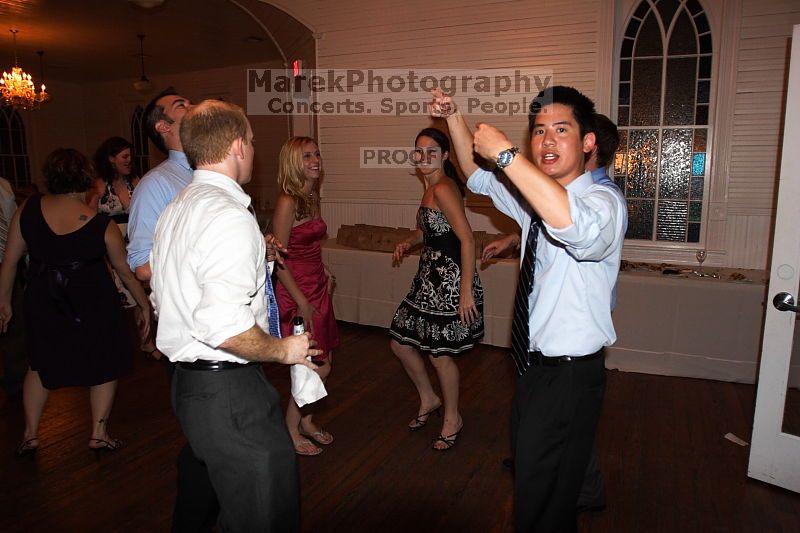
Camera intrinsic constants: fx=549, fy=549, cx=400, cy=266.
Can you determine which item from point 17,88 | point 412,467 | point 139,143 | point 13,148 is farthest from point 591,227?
point 13,148

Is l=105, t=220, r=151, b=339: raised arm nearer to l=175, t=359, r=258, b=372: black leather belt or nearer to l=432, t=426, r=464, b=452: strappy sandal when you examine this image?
l=175, t=359, r=258, b=372: black leather belt

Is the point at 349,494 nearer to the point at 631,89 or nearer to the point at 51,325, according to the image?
the point at 51,325

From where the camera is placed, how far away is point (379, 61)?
6.72 metres

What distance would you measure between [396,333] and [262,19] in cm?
595

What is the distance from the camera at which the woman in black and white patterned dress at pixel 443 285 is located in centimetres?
303

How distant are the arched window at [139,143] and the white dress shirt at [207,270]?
1269cm

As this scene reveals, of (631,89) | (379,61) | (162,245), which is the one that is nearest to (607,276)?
(162,245)

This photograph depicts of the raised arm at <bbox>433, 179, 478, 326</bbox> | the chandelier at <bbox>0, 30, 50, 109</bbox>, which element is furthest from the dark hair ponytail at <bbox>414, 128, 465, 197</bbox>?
the chandelier at <bbox>0, 30, 50, 109</bbox>

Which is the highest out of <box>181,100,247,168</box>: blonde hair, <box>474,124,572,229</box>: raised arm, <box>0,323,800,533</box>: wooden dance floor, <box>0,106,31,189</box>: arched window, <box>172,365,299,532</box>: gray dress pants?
<box>0,106,31,189</box>: arched window

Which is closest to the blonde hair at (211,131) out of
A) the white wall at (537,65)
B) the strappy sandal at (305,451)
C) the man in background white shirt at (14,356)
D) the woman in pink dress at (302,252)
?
the woman in pink dress at (302,252)

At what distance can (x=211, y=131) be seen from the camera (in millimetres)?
1607

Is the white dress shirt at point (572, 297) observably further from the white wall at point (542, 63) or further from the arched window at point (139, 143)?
the arched window at point (139, 143)

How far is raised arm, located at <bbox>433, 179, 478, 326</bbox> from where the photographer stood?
9.87 feet

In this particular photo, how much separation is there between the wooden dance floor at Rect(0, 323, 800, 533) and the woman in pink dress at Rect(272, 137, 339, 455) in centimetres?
48
